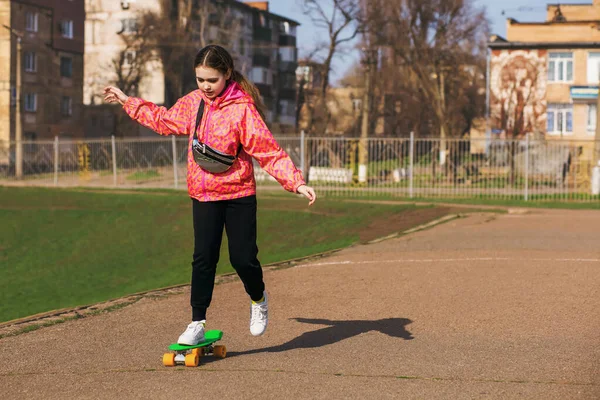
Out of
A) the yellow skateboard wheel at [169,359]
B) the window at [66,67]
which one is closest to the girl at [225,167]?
the yellow skateboard wheel at [169,359]

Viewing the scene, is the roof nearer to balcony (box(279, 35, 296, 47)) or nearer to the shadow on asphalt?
balcony (box(279, 35, 296, 47))

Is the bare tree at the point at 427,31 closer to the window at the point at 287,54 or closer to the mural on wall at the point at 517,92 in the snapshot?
the mural on wall at the point at 517,92

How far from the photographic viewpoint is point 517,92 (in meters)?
47.2

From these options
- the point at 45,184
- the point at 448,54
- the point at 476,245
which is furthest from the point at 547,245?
the point at 448,54

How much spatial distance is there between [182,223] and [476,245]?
33.5 ft

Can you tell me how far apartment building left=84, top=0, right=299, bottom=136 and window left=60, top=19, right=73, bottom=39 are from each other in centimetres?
272

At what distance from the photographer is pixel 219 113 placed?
6.52 meters

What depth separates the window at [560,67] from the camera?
55.6 metres

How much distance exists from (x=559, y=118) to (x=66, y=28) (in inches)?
1268

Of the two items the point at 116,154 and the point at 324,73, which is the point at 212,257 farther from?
the point at 324,73

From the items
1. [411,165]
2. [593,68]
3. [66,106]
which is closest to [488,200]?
[411,165]

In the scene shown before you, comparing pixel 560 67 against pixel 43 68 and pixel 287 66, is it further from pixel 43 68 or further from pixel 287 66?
pixel 287 66

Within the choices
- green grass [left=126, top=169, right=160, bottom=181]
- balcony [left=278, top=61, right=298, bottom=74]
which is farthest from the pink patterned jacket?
balcony [left=278, top=61, right=298, bottom=74]

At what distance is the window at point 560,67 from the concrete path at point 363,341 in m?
45.4
